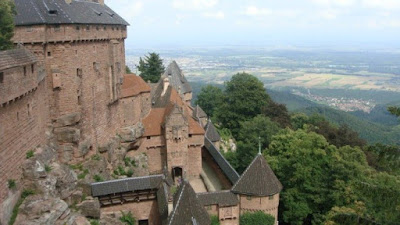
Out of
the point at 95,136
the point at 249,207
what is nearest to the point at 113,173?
the point at 95,136

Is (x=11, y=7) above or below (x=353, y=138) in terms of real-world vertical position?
above

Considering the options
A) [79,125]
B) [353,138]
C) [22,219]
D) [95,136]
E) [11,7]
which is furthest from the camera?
[353,138]

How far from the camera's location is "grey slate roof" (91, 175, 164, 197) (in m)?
23.8

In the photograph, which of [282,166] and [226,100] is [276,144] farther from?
[226,100]

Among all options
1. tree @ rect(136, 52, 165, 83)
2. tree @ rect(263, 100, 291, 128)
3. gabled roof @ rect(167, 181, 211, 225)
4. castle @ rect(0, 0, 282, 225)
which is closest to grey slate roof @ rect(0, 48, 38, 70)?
castle @ rect(0, 0, 282, 225)

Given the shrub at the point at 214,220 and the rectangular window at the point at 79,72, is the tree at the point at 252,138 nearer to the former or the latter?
the shrub at the point at 214,220

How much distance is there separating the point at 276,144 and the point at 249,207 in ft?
31.5

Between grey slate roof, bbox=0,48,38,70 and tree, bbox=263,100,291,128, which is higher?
grey slate roof, bbox=0,48,38,70

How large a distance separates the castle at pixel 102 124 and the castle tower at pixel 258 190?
7 centimetres

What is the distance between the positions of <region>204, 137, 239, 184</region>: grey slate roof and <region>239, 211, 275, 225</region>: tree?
3156 mm

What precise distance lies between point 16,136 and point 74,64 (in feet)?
24.2

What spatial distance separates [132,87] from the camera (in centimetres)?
3144

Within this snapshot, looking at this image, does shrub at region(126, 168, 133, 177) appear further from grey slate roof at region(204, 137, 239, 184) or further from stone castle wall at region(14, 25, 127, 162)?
A: grey slate roof at region(204, 137, 239, 184)

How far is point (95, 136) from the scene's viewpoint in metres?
26.0
